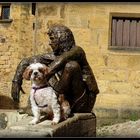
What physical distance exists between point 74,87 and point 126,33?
26.6 ft

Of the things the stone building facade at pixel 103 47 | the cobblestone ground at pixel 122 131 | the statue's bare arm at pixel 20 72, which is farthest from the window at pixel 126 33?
the statue's bare arm at pixel 20 72

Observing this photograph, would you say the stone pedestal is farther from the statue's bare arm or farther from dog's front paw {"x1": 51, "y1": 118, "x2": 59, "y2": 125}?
the statue's bare arm

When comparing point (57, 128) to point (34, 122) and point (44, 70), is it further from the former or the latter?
point (44, 70)

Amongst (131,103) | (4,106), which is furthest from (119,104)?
(4,106)

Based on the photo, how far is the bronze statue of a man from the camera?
620 cm

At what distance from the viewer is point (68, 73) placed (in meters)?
6.14

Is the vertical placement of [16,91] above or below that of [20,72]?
below

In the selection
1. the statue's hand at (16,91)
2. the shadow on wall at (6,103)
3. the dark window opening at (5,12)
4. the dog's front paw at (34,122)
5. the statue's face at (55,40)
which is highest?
the statue's face at (55,40)

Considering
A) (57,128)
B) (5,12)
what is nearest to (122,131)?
(57,128)

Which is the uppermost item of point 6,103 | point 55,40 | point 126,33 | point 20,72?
point 55,40


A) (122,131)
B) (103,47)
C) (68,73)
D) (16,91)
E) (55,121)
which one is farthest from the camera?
(103,47)

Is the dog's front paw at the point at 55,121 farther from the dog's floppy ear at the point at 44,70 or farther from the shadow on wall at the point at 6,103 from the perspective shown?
the shadow on wall at the point at 6,103

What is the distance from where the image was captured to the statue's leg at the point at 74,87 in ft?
20.2

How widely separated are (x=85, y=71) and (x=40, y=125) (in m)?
0.93
